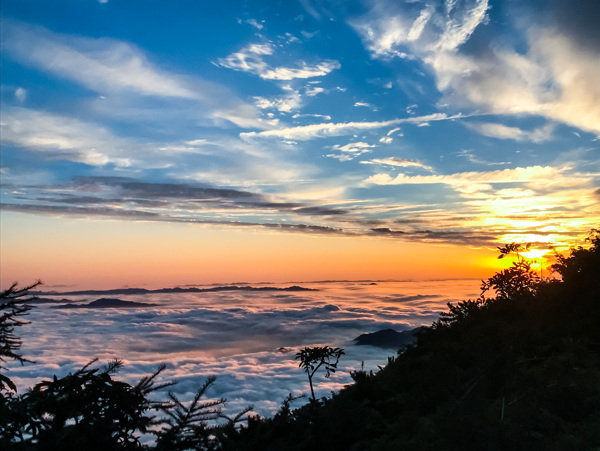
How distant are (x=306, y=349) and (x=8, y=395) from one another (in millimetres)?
21701

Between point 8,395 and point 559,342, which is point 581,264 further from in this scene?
point 8,395

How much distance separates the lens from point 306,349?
1036 inches

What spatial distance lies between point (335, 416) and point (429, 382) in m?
2.91

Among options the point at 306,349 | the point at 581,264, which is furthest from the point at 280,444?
the point at 306,349

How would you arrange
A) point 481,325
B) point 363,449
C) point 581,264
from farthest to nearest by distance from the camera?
point 581,264 → point 481,325 → point 363,449

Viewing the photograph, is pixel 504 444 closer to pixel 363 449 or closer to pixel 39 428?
pixel 363 449

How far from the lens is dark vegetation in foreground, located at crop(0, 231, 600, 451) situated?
203 inches

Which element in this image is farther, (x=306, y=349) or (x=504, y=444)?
(x=306, y=349)

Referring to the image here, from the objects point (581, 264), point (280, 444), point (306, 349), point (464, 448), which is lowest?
point (306, 349)

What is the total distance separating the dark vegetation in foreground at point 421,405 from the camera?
5.16 metres

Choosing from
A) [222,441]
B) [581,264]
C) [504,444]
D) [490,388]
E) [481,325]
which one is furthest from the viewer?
[581,264]

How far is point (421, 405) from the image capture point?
28.6 ft

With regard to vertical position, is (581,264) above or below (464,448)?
above

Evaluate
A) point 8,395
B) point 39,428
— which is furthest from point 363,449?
point 8,395
